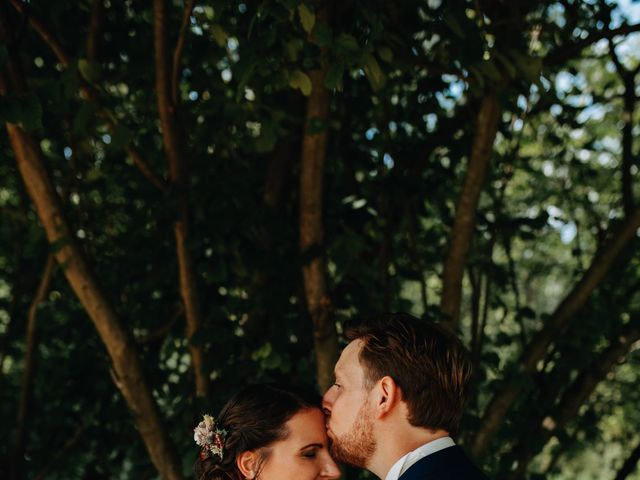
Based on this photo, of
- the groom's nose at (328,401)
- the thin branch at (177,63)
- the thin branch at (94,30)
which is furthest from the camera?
the thin branch at (94,30)

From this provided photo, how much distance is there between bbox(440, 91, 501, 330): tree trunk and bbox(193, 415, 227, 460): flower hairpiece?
1.40 m

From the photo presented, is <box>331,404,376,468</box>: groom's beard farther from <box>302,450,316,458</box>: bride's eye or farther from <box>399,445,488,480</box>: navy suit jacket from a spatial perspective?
<box>302,450,316,458</box>: bride's eye

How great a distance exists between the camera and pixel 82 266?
3.11 m

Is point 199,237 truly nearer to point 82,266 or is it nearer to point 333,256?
point 82,266

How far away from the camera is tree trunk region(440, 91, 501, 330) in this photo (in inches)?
134

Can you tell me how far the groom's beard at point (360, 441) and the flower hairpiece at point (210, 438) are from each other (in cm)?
54

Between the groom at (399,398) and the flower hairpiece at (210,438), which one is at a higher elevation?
the flower hairpiece at (210,438)

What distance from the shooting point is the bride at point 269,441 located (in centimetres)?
254

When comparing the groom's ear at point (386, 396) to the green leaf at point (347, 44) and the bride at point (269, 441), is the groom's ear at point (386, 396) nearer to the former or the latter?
the bride at point (269, 441)

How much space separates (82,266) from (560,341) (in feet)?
9.23

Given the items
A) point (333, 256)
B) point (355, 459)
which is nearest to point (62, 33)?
point (333, 256)

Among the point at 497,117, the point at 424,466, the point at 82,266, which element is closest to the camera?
the point at 424,466

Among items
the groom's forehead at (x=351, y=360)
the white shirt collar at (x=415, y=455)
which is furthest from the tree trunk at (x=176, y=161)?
the white shirt collar at (x=415, y=455)

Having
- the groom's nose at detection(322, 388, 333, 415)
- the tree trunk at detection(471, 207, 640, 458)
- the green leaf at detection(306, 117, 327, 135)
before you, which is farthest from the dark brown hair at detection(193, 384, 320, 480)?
the tree trunk at detection(471, 207, 640, 458)
